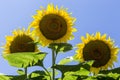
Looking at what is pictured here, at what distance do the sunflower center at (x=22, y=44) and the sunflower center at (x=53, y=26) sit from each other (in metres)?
0.35

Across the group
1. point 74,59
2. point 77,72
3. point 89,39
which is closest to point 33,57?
point 77,72

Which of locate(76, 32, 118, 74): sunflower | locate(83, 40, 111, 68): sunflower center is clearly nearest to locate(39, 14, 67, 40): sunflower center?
locate(76, 32, 118, 74): sunflower

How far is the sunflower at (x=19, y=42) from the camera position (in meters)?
6.52

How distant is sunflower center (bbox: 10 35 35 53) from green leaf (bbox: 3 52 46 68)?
624 millimetres

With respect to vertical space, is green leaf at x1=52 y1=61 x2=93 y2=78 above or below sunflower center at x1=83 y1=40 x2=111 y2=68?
below

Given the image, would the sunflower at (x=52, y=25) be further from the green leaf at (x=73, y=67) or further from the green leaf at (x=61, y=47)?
the green leaf at (x=73, y=67)

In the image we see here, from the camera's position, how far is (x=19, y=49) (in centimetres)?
652

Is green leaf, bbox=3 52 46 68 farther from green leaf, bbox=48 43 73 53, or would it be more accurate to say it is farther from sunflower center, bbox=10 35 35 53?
sunflower center, bbox=10 35 35 53

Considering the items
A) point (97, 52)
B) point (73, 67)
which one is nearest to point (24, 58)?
point (73, 67)

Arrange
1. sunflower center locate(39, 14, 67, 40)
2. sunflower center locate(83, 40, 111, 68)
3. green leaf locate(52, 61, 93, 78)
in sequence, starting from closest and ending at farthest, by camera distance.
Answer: green leaf locate(52, 61, 93, 78)
sunflower center locate(83, 40, 111, 68)
sunflower center locate(39, 14, 67, 40)

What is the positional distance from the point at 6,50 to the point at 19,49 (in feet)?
1.72

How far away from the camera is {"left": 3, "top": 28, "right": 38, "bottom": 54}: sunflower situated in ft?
21.4

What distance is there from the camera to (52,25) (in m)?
6.71

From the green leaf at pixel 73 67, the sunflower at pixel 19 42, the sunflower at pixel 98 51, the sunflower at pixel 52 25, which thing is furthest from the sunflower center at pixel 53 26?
the green leaf at pixel 73 67
